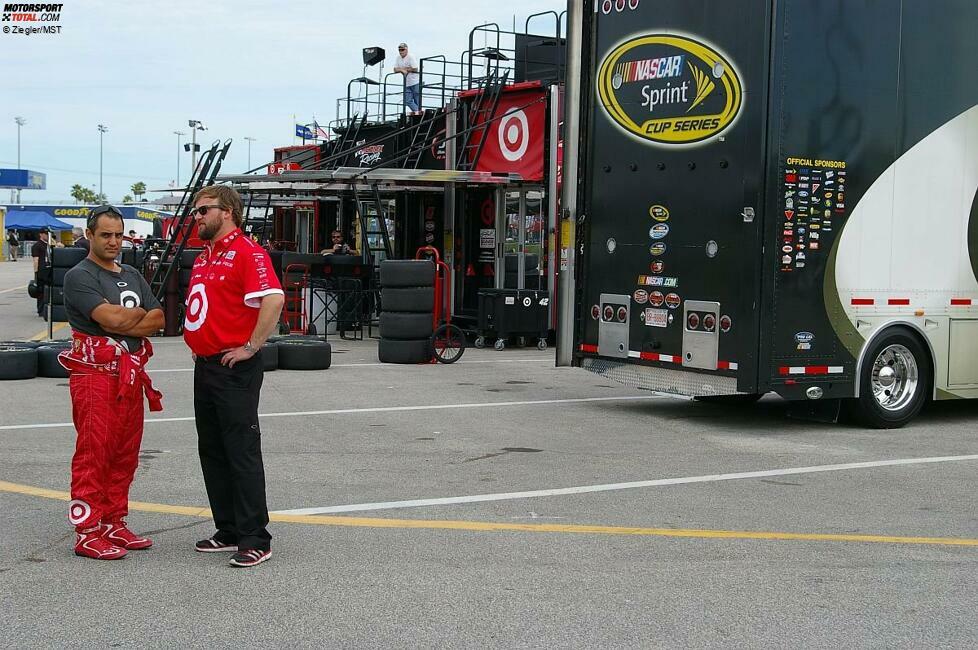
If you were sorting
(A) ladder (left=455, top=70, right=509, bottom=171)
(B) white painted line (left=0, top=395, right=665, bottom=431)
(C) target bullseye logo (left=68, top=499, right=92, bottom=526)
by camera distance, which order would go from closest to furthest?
(C) target bullseye logo (left=68, top=499, right=92, bottom=526)
(B) white painted line (left=0, top=395, right=665, bottom=431)
(A) ladder (left=455, top=70, right=509, bottom=171)

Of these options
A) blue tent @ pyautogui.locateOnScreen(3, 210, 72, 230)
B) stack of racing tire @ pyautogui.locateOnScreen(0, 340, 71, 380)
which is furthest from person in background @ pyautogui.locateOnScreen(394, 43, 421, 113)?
blue tent @ pyautogui.locateOnScreen(3, 210, 72, 230)

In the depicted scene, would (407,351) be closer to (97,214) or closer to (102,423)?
(97,214)

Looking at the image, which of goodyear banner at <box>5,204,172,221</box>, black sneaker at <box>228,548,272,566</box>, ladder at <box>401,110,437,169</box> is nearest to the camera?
black sneaker at <box>228,548,272,566</box>

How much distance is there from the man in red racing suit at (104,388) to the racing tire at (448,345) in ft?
34.6

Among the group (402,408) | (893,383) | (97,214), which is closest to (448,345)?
(402,408)

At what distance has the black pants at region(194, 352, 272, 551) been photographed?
20.2 feet

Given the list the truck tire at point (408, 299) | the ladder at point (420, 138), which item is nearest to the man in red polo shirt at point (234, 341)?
the truck tire at point (408, 299)

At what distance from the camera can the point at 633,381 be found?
1189 cm

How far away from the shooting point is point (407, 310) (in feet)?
54.7

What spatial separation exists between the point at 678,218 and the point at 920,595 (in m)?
6.14

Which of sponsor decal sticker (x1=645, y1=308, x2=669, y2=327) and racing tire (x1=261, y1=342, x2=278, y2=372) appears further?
racing tire (x1=261, y1=342, x2=278, y2=372)

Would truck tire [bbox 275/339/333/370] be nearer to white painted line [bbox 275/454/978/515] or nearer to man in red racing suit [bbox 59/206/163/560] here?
white painted line [bbox 275/454/978/515]

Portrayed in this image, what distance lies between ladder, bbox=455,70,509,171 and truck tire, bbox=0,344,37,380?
30.1ft

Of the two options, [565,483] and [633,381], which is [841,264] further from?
[565,483]
